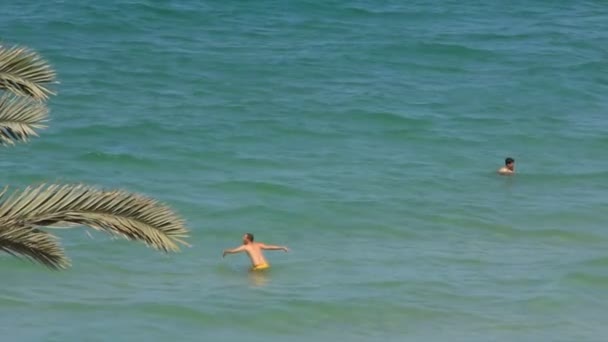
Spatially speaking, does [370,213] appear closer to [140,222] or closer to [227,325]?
[227,325]

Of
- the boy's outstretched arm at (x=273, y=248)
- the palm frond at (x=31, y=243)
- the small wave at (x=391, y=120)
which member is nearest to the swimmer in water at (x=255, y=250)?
the boy's outstretched arm at (x=273, y=248)

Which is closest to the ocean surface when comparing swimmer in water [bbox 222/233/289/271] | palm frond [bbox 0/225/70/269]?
swimmer in water [bbox 222/233/289/271]

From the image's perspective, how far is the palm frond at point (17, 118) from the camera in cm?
A: 918

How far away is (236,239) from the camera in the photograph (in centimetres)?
1931

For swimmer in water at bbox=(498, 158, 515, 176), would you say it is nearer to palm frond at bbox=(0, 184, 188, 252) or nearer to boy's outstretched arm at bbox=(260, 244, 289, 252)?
boy's outstretched arm at bbox=(260, 244, 289, 252)

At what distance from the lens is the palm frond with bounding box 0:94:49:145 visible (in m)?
9.18

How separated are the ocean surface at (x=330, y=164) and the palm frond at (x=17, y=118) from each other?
643 centimetres

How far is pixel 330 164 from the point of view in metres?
23.2

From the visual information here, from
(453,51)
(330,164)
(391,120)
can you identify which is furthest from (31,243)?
(453,51)

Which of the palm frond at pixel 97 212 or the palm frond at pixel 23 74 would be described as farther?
the palm frond at pixel 23 74

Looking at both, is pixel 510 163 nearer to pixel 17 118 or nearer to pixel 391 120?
pixel 391 120

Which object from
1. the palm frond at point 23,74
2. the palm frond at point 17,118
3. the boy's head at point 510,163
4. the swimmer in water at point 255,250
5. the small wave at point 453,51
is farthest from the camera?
the small wave at point 453,51

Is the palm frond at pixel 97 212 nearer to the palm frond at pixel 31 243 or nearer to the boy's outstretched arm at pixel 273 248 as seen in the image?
the palm frond at pixel 31 243

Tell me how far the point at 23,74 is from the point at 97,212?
1.03m
